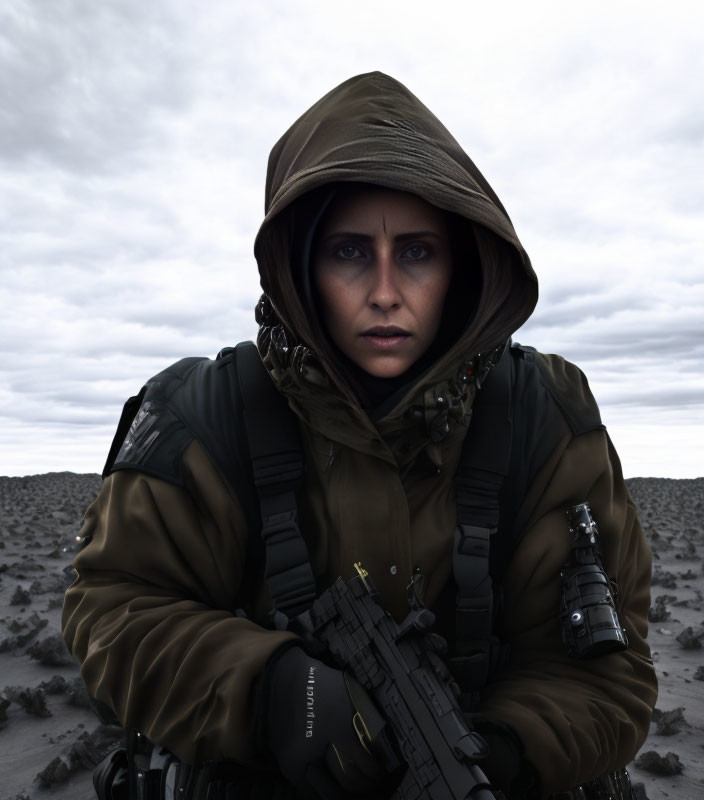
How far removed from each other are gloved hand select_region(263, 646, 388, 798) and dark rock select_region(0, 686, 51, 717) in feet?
10.7

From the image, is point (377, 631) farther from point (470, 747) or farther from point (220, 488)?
point (220, 488)

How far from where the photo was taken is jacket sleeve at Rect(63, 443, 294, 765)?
2.33 metres

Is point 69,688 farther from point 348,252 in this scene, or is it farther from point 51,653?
point 348,252

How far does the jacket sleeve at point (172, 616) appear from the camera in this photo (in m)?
2.33

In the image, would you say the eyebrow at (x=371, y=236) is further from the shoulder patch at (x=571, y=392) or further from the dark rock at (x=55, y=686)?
→ the dark rock at (x=55, y=686)

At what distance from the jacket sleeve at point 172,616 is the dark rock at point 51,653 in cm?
348

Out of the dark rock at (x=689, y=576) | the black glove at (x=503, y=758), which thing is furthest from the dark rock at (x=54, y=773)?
the dark rock at (x=689, y=576)

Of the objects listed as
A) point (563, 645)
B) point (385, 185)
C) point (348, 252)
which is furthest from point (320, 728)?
point (385, 185)

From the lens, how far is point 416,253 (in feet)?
9.04

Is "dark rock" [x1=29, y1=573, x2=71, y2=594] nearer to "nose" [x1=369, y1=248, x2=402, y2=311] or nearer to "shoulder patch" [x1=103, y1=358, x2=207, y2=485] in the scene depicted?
"shoulder patch" [x1=103, y1=358, x2=207, y2=485]

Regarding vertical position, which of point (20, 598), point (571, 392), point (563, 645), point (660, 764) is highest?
point (571, 392)

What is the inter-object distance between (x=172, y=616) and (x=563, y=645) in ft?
4.93

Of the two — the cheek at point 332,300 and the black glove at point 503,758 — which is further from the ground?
the cheek at point 332,300

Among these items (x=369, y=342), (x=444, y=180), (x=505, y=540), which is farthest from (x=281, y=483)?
(x=444, y=180)
